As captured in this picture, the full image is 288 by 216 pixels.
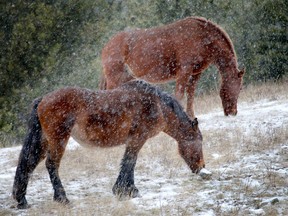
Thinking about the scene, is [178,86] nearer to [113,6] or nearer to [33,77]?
[33,77]

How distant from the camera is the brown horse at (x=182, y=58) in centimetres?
924

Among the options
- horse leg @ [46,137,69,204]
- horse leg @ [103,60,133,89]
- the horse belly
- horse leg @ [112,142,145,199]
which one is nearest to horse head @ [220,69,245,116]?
the horse belly

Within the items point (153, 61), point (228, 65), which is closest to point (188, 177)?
point (228, 65)

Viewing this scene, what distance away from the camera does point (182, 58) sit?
923 cm

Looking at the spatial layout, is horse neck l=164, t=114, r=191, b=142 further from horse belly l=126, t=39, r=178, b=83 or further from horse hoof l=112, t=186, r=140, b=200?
horse belly l=126, t=39, r=178, b=83

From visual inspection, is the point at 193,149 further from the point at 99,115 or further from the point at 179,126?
the point at 99,115

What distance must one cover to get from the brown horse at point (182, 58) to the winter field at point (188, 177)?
2.70 feet

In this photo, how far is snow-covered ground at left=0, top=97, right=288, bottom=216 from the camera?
5.53m

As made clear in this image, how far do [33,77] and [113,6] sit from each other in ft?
12.4

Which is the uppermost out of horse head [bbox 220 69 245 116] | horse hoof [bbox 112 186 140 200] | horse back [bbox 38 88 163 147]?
horse back [bbox 38 88 163 147]

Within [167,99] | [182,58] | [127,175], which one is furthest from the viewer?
[182,58]

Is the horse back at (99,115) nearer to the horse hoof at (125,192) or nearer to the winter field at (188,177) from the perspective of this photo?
the horse hoof at (125,192)

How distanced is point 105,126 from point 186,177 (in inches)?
62.3

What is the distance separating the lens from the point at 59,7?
12.7m
